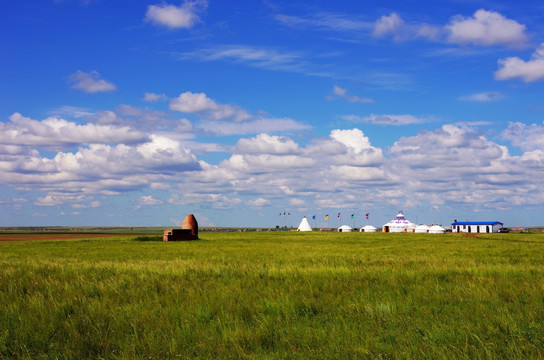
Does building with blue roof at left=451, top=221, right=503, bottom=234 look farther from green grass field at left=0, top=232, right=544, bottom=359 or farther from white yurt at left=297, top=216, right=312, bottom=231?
green grass field at left=0, top=232, right=544, bottom=359

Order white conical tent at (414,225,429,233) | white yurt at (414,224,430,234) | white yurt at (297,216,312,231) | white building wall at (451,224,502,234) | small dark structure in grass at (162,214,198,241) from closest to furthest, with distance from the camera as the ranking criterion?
small dark structure in grass at (162,214,198,241) → white yurt at (414,224,430,234) → white conical tent at (414,225,429,233) → white building wall at (451,224,502,234) → white yurt at (297,216,312,231)

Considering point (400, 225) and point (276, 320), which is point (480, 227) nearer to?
point (400, 225)

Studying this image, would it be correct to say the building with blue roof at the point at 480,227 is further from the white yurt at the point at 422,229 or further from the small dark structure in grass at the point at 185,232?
the small dark structure in grass at the point at 185,232

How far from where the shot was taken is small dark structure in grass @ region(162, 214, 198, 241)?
8056 cm

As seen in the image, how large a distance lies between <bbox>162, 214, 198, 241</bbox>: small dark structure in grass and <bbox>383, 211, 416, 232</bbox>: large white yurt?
68.2 meters

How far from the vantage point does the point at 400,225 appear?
13450 cm

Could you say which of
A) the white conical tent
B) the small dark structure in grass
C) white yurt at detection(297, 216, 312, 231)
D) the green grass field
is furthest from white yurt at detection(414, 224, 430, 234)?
the green grass field

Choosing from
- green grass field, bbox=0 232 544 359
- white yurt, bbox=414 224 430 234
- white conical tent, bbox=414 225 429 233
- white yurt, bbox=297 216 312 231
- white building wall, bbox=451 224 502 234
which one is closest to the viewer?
green grass field, bbox=0 232 544 359

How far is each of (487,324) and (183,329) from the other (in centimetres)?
615

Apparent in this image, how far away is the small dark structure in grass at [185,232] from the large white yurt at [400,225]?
224 ft

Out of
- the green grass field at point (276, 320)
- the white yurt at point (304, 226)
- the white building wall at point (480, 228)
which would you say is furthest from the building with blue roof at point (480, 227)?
the green grass field at point (276, 320)

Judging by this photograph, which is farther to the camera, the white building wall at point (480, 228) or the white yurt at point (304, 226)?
the white yurt at point (304, 226)

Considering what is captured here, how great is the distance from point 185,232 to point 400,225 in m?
73.8

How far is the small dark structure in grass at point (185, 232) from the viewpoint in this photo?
80.6 metres
